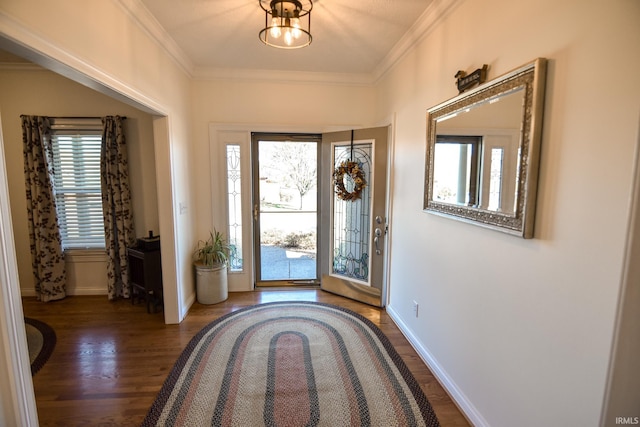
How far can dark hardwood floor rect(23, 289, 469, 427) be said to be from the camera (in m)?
1.81

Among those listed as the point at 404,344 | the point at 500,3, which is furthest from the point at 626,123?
the point at 404,344

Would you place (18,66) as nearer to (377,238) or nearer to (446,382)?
(377,238)

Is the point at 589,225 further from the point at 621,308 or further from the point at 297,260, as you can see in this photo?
the point at 297,260

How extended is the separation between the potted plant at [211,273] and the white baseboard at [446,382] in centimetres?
204

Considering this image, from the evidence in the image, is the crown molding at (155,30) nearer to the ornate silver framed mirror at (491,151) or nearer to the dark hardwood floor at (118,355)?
the ornate silver framed mirror at (491,151)

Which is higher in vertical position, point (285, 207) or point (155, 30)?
point (155, 30)

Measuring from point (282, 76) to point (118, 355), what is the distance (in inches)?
127

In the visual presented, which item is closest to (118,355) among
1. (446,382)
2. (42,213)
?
(42,213)

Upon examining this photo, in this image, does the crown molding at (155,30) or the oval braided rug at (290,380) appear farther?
the crown molding at (155,30)

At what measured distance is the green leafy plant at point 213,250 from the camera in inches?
130

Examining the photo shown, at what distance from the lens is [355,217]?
11.4 feet

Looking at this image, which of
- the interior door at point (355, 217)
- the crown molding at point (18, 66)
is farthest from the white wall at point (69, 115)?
the interior door at point (355, 217)

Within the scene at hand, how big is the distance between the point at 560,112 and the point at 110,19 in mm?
2538

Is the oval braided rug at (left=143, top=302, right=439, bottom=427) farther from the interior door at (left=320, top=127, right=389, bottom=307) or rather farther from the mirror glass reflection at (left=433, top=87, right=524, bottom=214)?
the mirror glass reflection at (left=433, top=87, right=524, bottom=214)
